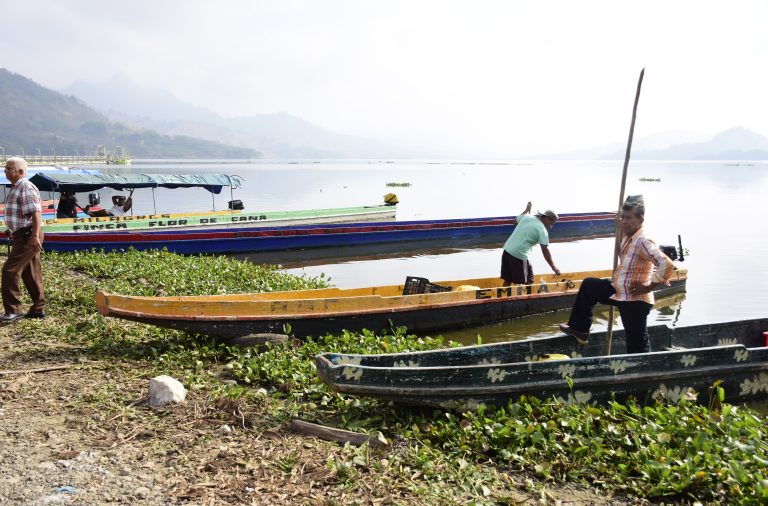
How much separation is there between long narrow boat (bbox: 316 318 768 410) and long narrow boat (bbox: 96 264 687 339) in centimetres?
259

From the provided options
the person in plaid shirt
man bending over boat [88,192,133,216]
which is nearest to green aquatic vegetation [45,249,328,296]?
the person in plaid shirt

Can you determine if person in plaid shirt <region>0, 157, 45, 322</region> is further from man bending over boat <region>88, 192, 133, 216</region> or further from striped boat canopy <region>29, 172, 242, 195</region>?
man bending over boat <region>88, 192, 133, 216</region>

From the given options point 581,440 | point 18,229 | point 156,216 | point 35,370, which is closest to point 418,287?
point 581,440

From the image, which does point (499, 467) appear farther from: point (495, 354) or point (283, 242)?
point (283, 242)

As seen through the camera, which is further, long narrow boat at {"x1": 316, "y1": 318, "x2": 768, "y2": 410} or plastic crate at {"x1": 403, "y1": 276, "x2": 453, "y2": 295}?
plastic crate at {"x1": 403, "y1": 276, "x2": 453, "y2": 295}

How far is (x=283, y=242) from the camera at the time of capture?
21.1 meters

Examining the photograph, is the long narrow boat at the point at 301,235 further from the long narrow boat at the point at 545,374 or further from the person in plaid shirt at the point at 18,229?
the long narrow boat at the point at 545,374

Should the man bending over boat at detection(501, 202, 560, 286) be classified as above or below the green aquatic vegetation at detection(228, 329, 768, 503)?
above

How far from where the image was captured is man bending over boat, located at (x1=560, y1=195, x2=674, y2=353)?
243 inches

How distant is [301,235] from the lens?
21.4 meters

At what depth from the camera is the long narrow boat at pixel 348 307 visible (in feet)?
24.3

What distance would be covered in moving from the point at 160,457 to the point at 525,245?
7.66 meters

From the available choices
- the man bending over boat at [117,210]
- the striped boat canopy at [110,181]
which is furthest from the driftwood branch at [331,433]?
the man bending over boat at [117,210]

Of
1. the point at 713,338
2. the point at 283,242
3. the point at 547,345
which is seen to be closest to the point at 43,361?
the point at 547,345
